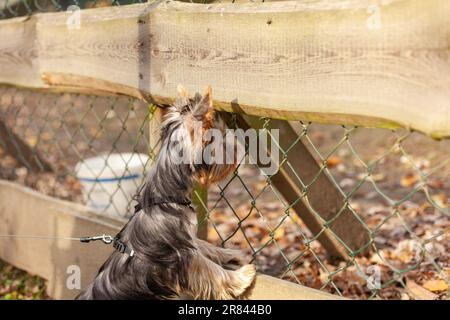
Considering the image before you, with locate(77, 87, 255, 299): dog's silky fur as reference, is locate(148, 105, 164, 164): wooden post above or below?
above

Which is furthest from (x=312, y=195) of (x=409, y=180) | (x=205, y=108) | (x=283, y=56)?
(x=409, y=180)

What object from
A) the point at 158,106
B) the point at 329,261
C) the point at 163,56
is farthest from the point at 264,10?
the point at 329,261

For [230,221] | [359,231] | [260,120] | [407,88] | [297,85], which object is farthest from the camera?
[230,221]

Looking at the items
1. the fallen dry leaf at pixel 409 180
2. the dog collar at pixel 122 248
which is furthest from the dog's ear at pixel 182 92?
the fallen dry leaf at pixel 409 180

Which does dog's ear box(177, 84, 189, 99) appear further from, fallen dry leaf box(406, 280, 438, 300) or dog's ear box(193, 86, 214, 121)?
fallen dry leaf box(406, 280, 438, 300)

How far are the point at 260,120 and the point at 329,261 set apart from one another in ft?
4.45

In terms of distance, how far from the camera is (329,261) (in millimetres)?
4102

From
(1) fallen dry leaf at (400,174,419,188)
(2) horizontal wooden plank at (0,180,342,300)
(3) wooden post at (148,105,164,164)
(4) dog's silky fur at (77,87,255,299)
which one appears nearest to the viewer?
(4) dog's silky fur at (77,87,255,299)

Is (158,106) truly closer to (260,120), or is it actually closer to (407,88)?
(260,120)

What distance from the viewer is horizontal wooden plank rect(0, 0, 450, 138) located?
6.63 ft

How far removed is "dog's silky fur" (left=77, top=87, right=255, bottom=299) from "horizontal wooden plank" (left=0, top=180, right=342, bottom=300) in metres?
A: 0.67

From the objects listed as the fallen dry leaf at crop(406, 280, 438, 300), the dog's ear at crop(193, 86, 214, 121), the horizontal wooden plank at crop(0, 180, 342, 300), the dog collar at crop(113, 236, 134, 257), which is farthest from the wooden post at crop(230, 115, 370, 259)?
the horizontal wooden plank at crop(0, 180, 342, 300)

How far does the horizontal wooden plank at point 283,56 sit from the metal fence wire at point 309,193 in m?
0.22
